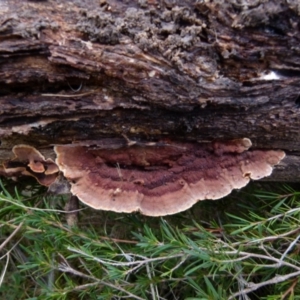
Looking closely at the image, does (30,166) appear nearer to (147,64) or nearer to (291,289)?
(147,64)

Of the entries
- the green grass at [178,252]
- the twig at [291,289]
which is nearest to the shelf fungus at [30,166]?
the green grass at [178,252]

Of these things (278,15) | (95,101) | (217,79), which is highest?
(278,15)

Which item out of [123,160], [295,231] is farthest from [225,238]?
[123,160]

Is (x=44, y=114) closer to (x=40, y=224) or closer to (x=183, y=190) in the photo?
(x=40, y=224)

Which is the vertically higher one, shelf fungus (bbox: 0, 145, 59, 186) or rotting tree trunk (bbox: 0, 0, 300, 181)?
rotting tree trunk (bbox: 0, 0, 300, 181)

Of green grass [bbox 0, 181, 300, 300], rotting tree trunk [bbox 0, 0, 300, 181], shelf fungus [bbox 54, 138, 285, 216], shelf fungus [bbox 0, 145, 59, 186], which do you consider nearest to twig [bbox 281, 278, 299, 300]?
→ green grass [bbox 0, 181, 300, 300]

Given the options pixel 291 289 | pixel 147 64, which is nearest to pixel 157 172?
pixel 147 64

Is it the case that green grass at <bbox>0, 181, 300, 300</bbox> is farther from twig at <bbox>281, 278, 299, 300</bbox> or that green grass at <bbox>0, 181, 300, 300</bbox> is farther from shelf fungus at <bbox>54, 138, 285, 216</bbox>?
shelf fungus at <bbox>54, 138, 285, 216</bbox>
